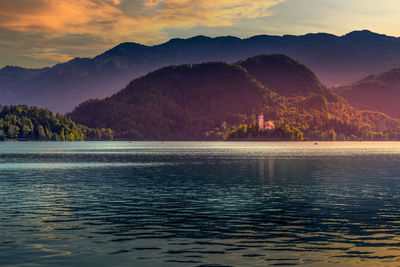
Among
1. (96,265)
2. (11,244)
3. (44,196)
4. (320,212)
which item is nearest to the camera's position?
(96,265)

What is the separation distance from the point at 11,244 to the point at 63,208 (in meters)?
17.7

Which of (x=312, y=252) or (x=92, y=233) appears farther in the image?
(x=92, y=233)

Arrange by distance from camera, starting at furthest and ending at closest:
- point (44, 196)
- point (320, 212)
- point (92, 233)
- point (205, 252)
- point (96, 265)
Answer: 1. point (44, 196)
2. point (320, 212)
3. point (92, 233)
4. point (205, 252)
5. point (96, 265)

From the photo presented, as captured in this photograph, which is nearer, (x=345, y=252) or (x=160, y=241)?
(x=345, y=252)

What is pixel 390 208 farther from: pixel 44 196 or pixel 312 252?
pixel 44 196

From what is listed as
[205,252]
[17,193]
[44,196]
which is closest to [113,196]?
[44,196]

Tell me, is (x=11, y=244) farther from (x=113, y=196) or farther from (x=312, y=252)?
(x=113, y=196)

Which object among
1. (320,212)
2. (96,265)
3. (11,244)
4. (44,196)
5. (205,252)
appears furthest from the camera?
(44,196)

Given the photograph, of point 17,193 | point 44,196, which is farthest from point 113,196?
point 17,193

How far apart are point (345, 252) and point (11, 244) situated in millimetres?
20695

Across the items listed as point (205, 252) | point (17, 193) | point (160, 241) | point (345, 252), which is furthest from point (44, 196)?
point (345, 252)

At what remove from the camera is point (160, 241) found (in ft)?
114

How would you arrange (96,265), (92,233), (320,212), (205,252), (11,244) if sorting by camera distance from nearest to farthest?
(96,265)
(205,252)
(11,244)
(92,233)
(320,212)

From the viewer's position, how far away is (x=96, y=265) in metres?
28.5
